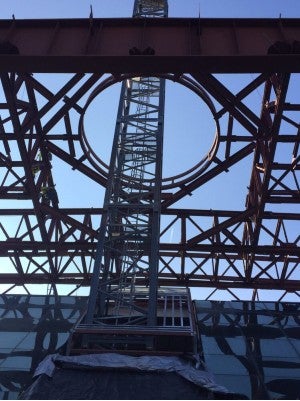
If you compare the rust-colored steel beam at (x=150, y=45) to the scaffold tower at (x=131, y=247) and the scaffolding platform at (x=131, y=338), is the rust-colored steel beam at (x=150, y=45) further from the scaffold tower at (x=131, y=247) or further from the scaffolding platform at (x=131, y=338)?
the scaffolding platform at (x=131, y=338)

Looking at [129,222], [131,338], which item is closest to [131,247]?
[129,222]

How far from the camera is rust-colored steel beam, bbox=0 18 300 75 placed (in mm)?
10352

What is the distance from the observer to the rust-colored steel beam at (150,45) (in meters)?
10.4

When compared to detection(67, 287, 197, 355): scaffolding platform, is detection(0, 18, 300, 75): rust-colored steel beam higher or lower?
higher

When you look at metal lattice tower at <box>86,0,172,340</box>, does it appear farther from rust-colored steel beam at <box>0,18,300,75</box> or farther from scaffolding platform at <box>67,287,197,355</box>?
rust-colored steel beam at <box>0,18,300,75</box>

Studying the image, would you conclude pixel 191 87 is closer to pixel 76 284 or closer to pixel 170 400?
pixel 76 284

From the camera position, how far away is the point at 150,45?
10.9 meters

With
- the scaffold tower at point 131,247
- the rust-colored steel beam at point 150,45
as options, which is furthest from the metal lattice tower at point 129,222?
the rust-colored steel beam at point 150,45

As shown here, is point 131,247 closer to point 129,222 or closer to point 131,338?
point 129,222

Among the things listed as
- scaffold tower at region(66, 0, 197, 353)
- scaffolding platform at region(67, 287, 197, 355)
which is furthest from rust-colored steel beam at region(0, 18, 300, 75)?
scaffolding platform at region(67, 287, 197, 355)

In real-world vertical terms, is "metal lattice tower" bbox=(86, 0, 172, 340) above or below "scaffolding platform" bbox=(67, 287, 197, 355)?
above

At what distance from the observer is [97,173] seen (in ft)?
56.7

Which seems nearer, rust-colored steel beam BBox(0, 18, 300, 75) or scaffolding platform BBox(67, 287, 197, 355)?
scaffolding platform BBox(67, 287, 197, 355)

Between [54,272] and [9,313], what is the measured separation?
371cm
